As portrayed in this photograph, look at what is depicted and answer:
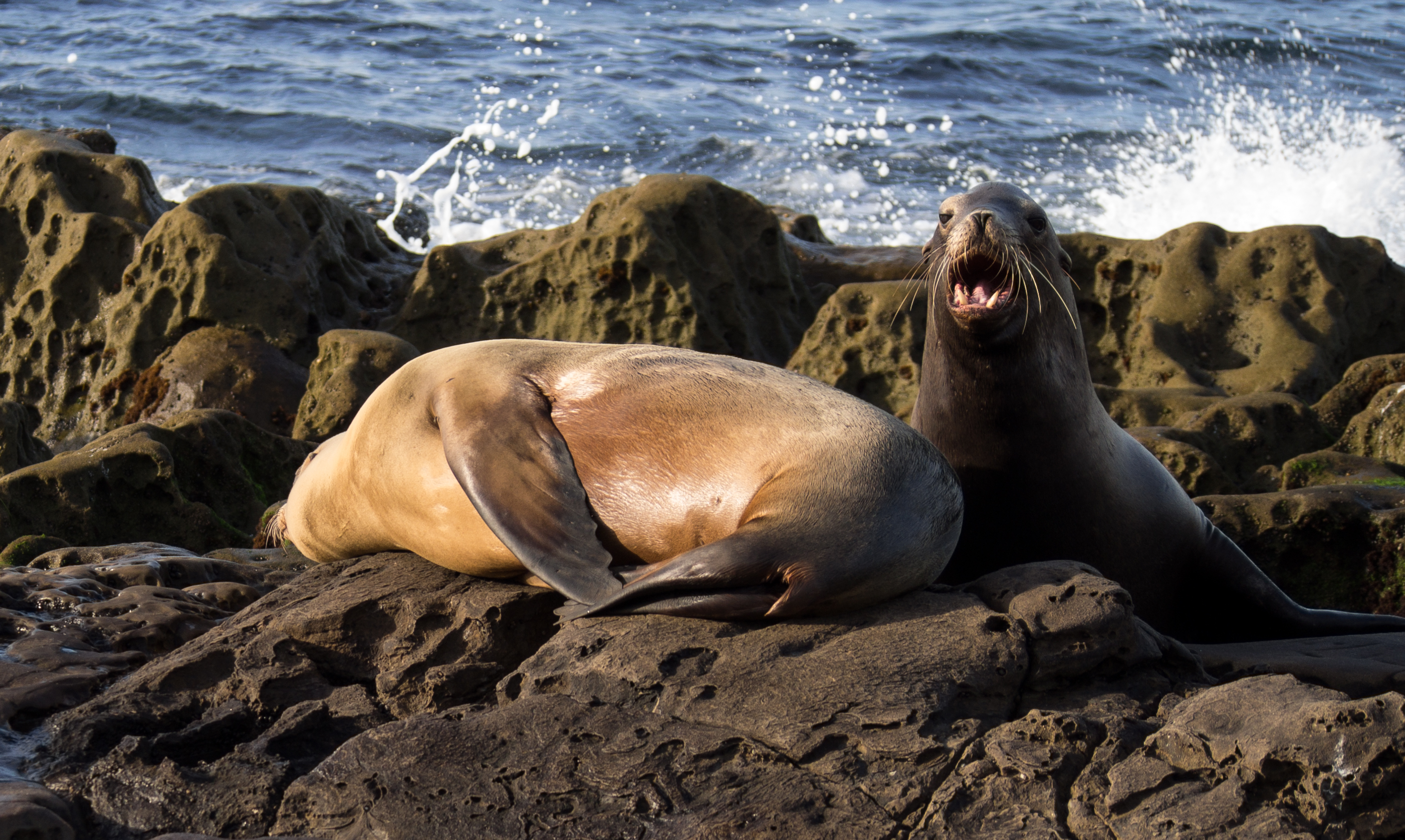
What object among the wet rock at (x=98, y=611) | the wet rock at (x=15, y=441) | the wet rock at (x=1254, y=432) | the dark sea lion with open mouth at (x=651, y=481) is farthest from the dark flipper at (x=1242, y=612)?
the wet rock at (x=15, y=441)

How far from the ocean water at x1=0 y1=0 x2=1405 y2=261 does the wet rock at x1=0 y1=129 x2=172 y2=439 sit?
561 cm

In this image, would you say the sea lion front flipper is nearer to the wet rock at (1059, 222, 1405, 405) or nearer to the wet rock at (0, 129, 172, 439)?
the wet rock at (1059, 222, 1405, 405)

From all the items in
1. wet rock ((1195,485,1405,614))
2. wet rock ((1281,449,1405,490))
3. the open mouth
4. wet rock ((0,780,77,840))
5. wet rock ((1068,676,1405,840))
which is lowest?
wet rock ((1281,449,1405,490))

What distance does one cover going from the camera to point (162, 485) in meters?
6.60

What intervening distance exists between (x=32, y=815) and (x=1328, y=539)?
474 centimetres

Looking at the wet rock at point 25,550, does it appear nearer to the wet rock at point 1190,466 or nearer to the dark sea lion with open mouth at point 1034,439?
the dark sea lion with open mouth at point 1034,439

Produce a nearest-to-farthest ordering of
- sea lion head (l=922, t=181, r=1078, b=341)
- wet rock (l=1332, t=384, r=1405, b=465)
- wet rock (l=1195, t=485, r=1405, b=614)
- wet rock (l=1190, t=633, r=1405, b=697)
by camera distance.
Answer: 1. wet rock (l=1190, t=633, r=1405, b=697)
2. sea lion head (l=922, t=181, r=1078, b=341)
3. wet rock (l=1195, t=485, r=1405, b=614)
4. wet rock (l=1332, t=384, r=1405, b=465)

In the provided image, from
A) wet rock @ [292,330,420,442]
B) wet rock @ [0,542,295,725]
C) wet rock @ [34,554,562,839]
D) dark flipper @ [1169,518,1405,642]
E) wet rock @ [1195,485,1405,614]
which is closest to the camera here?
wet rock @ [34,554,562,839]

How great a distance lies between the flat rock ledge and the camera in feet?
8.93

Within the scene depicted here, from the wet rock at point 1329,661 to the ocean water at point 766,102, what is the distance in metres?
12.6

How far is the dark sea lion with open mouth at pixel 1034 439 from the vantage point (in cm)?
434

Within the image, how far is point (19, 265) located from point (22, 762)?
8.64 m

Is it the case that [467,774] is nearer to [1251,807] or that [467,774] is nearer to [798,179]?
[1251,807]

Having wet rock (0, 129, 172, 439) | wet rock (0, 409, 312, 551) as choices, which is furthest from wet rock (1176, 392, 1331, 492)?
wet rock (0, 129, 172, 439)
